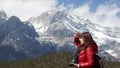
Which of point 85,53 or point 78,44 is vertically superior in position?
point 78,44

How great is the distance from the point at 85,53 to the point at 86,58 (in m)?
0.21

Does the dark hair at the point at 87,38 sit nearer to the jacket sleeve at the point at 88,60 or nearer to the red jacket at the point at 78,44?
the red jacket at the point at 78,44

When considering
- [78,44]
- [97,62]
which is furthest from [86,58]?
[78,44]

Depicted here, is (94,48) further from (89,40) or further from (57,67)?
(57,67)

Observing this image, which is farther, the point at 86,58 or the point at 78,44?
the point at 78,44

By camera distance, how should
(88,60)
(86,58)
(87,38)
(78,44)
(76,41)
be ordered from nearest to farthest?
1. (88,60)
2. (86,58)
3. (87,38)
4. (78,44)
5. (76,41)

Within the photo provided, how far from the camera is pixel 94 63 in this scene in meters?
16.5

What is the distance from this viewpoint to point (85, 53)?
54.4ft

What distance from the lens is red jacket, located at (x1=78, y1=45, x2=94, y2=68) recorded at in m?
16.3

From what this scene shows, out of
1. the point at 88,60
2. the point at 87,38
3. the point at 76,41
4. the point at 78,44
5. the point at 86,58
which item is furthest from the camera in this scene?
the point at 76,41

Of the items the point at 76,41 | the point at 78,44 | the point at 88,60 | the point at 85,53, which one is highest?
the point at 76,41

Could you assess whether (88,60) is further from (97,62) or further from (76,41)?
(76,41)

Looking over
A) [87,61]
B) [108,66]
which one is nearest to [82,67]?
[87,61]

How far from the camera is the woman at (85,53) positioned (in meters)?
16.3
